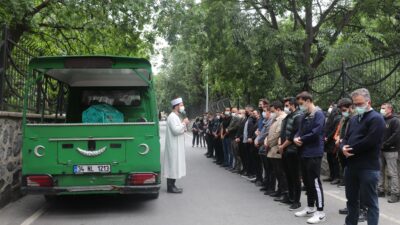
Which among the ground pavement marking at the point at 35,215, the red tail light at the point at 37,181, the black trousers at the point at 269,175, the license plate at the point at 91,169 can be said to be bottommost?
the ground pavement marking at the point at 35,215

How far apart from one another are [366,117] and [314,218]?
6.50 feet

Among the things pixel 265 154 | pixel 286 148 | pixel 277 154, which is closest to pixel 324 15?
pixel 265 154

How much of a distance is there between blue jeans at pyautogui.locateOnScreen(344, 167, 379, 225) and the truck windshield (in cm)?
493

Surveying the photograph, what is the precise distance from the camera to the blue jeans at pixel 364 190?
225 inches

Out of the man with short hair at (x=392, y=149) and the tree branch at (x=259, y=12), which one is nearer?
the man with short hair at (x=392, y=149)

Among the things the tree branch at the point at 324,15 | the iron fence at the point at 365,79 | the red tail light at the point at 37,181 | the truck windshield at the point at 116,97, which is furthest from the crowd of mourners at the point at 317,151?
the tree branch at the point at 324,15

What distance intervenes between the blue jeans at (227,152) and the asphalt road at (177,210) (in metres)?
4.60

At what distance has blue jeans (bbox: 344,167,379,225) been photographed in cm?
570

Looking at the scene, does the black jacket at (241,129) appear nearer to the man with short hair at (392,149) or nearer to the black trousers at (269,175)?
the black trousers at (269,175)

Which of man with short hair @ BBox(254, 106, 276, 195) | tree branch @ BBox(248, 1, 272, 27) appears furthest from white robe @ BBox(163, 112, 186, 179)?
tree branch @ BBox(248, 1, 272, 27)

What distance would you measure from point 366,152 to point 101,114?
507 cm

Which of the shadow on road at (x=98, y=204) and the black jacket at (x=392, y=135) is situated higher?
the black jacket at (x=392, y=135)

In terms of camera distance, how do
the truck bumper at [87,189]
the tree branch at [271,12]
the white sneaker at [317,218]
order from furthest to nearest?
the tree branch at [271,12] → the truck bumper at [87,189] → the white sneaker at [317,218]

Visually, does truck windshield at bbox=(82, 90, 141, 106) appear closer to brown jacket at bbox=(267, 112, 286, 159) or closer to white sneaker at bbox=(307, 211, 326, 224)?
brown jacket at bbox=(267, 112, 286, 159)
